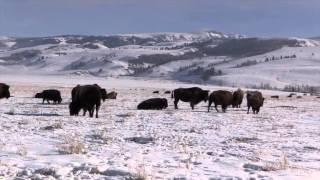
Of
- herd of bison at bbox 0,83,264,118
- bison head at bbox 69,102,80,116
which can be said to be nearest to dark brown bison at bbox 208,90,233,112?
herd of bison at bbox 0,83,264,118

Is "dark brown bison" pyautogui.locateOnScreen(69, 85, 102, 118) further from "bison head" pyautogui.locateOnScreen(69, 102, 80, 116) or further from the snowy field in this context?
the snowy field

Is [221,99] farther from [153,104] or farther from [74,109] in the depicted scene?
[74,109]

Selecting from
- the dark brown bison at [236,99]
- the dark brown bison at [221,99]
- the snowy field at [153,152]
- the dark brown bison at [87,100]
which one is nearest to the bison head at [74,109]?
the dark brown bison at [87,100]

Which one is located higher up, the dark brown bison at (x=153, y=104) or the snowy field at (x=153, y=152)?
the dark brown bison at (x=153, y=104)

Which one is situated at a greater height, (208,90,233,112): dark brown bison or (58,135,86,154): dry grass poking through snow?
(208,90,233,112): dark brown bison

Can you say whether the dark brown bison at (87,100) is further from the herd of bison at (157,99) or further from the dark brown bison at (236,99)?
the dark brown bison at (236,99)

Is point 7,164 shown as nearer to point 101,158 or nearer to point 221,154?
point 101,158

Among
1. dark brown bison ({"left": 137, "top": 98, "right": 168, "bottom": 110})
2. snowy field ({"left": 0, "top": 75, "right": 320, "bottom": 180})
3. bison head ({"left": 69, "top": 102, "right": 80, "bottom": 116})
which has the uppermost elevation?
dark brown bison ({"left": 137, "top": 98, "right": 168, "bottom": 110})

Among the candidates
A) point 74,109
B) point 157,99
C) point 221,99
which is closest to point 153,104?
point 157,99

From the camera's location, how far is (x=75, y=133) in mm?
17234

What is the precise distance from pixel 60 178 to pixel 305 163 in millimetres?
5551

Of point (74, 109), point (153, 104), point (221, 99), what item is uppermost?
point (221, 99)

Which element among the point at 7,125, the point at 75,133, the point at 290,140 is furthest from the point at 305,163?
the point at 7,125

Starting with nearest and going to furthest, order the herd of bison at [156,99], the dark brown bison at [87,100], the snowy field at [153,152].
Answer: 1. the snowy field at [153,152]
2. the dark brown bison at [87,100]
3. the herd of bison at [156,99]
